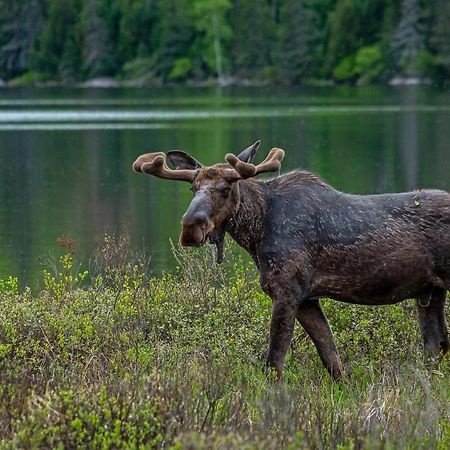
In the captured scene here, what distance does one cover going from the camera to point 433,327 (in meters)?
10.5

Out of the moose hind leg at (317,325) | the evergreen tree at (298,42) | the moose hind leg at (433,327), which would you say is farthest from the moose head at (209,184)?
the evergreen tree at (298,42)

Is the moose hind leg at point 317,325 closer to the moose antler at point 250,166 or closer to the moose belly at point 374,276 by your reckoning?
the moose belly at point 374,276

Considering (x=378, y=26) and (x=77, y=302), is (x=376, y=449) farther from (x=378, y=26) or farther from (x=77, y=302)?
(x=378, y=26)

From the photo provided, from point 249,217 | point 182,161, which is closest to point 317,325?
point 249,217

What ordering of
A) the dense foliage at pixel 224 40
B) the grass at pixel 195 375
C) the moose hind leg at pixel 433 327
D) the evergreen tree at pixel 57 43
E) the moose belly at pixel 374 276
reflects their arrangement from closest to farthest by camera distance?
the grass at pixel 195 375
the moose belly at pixel 374 276
the moose hind leg at pixel 433 327
the dense foliage at pixel 224 40
the evergreen tree at pixel 57 43

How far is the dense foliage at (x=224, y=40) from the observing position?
13688 cm

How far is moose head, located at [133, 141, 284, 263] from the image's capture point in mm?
9211

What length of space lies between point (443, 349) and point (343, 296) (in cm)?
Answer: 110

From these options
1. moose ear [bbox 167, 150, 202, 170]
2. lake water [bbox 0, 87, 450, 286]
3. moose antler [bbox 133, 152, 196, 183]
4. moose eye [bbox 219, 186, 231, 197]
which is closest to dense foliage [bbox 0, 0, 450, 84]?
lake water [bbox 0, 87, 450, 286]

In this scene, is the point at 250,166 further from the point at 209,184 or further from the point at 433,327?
the point at 433,327

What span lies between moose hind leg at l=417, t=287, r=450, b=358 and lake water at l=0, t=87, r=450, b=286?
10.4 m

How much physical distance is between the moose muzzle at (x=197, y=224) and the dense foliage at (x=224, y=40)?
A: 122 metres

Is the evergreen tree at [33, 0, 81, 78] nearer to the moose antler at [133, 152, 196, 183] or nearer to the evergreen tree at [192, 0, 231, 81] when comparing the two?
the evergreen tree at [192, 0, 231, 81]

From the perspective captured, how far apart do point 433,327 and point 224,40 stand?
14462 cm
